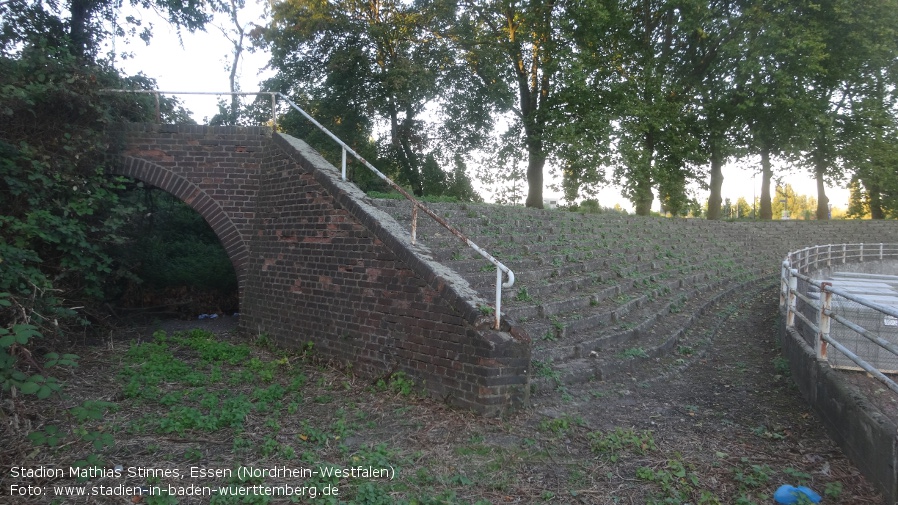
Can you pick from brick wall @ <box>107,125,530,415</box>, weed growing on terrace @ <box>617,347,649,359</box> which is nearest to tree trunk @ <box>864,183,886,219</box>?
weed growing on terrace @ <box>617,347,649,359</box>

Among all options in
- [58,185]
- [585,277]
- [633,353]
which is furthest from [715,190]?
[58,185]

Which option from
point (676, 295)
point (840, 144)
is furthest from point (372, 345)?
point (840, 144)

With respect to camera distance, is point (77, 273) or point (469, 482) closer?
point (469, 482)

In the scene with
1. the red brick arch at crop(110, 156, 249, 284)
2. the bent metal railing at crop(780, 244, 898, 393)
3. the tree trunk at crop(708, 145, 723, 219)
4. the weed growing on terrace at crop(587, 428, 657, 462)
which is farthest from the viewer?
the tree trunk at crop(708, 145, 723, 219)

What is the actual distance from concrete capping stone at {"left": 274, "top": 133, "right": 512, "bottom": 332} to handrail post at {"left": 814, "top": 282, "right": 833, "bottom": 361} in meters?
2.80

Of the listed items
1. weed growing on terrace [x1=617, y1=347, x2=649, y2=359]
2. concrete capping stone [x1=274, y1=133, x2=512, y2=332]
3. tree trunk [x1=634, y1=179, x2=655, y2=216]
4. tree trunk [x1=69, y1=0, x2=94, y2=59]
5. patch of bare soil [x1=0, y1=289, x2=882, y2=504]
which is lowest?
patch of bare soil [x1=0, y1=289, x2=882, y2=504]

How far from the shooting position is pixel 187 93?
353 inches

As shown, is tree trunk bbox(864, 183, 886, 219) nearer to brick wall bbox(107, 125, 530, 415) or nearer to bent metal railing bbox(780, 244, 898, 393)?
bent metal railing bbox(780, 244, 898, 393)

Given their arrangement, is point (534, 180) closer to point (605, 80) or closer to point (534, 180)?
point (534, 180)

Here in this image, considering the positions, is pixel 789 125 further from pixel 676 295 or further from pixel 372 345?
pixel 372 345

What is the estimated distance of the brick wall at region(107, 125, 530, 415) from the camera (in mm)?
5473

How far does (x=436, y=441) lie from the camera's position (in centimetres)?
494

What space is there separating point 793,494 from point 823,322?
2.24 metres

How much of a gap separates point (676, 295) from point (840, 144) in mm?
18089
